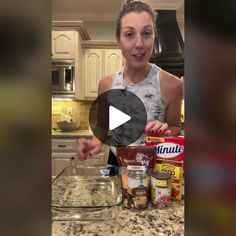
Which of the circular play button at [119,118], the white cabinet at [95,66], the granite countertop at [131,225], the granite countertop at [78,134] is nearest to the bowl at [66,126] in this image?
the granite countertop at [78,134]

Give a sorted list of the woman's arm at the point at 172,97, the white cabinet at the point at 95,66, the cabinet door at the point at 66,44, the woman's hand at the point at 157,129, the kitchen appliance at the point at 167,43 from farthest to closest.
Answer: the cabinet door at the point at 66,44 < the white cabinet at the point at 95,66 < the kitchen appliance at the point at 167,43 < the woman's arm at the point at 172,97 < the woman's hand at the point at 157,129

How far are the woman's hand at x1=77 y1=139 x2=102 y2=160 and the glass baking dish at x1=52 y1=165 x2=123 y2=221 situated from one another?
0.09 m

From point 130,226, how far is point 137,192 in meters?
0.10

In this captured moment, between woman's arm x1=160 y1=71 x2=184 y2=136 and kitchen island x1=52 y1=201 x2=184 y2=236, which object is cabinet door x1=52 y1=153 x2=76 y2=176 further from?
woman's arm x1=160 y1=71 x2=184 y2=136

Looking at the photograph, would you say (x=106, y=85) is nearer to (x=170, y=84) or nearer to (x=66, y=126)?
(x=170, y=84)

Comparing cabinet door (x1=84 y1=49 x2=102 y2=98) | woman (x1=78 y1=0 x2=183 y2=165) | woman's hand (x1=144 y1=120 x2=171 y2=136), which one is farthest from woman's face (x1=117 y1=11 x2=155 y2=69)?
cabinet door (x1=84 y1=49 x2=102 y2=98)

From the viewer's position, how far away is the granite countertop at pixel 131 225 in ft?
1.36

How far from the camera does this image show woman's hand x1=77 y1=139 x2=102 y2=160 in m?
0.85

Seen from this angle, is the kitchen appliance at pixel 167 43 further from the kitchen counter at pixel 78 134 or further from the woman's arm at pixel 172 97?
the kitchen counter at pixel 78 134

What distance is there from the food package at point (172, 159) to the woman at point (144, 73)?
33 cm

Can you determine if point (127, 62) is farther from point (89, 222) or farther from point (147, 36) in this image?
point (89, 222)

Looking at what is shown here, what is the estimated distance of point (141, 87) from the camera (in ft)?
3.23
